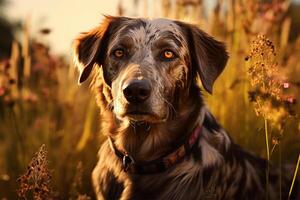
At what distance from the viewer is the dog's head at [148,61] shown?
4.29m

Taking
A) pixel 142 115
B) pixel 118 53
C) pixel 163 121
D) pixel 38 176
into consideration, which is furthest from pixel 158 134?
pixel 38 176

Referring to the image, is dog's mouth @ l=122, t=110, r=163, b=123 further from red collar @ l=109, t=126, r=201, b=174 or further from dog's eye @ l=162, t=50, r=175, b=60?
dog's eye @ l=162, t=50, r=175, b=60

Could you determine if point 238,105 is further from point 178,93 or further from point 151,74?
point 151,74

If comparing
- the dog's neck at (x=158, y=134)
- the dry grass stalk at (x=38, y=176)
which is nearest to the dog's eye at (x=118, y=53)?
the dog's neck at (x=158, y=134)

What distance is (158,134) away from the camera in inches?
188

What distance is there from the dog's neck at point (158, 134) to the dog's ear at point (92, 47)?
0.50 meters

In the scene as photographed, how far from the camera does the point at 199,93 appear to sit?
489cm

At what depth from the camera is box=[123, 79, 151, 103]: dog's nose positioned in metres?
4.16

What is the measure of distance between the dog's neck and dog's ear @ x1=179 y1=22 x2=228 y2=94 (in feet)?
0.71

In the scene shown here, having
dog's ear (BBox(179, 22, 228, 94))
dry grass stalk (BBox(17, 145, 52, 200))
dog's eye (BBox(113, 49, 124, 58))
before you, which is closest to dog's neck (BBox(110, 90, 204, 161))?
dog's ear (BBox(179, 22, 228, 94))

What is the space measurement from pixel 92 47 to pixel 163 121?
2.76 feet

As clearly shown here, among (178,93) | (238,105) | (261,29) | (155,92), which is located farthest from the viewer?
(261,29)

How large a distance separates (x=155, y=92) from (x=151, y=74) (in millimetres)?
128

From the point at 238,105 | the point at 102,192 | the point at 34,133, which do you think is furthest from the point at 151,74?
the point at 34,133
